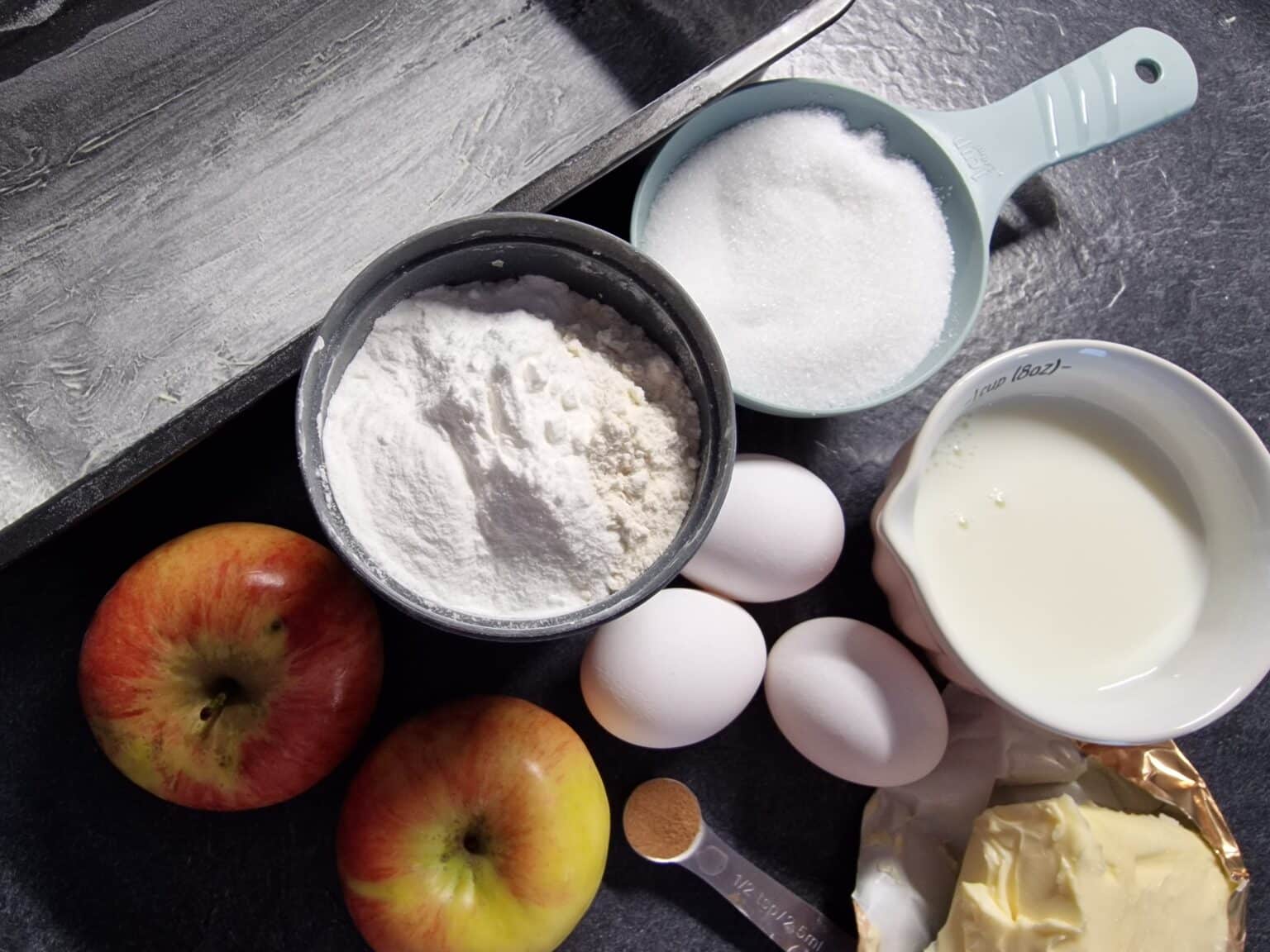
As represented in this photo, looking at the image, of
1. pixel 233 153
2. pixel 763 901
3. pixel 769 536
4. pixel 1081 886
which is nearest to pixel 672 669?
pixel 769 536

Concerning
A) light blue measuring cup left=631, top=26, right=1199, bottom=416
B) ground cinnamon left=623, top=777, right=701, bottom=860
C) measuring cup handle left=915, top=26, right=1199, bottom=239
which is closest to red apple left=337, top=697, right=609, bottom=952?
ground cinnamon left=623, top=777, right=701, bottom=860

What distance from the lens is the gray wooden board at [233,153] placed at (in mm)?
813

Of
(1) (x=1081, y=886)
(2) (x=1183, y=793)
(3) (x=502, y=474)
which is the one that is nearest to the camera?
(3) (x=502, y=474)

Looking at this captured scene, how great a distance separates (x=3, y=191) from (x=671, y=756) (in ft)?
2.37

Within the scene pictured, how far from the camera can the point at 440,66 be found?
0.89 meters

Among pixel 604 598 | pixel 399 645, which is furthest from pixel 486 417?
pixel 399 645

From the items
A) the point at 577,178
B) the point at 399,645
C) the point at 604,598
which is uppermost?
the point at 577,178

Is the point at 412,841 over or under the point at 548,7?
under

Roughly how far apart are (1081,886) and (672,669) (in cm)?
33

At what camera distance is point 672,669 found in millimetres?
726

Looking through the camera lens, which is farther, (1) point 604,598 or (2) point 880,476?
(2) point 880,476

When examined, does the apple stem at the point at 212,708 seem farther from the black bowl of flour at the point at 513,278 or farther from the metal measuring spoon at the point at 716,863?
the metal measuring spoon at the point at 716,863

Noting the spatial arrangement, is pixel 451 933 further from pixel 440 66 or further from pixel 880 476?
pixel 440 66

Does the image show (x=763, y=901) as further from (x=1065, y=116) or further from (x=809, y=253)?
(x=1065, y=116)
